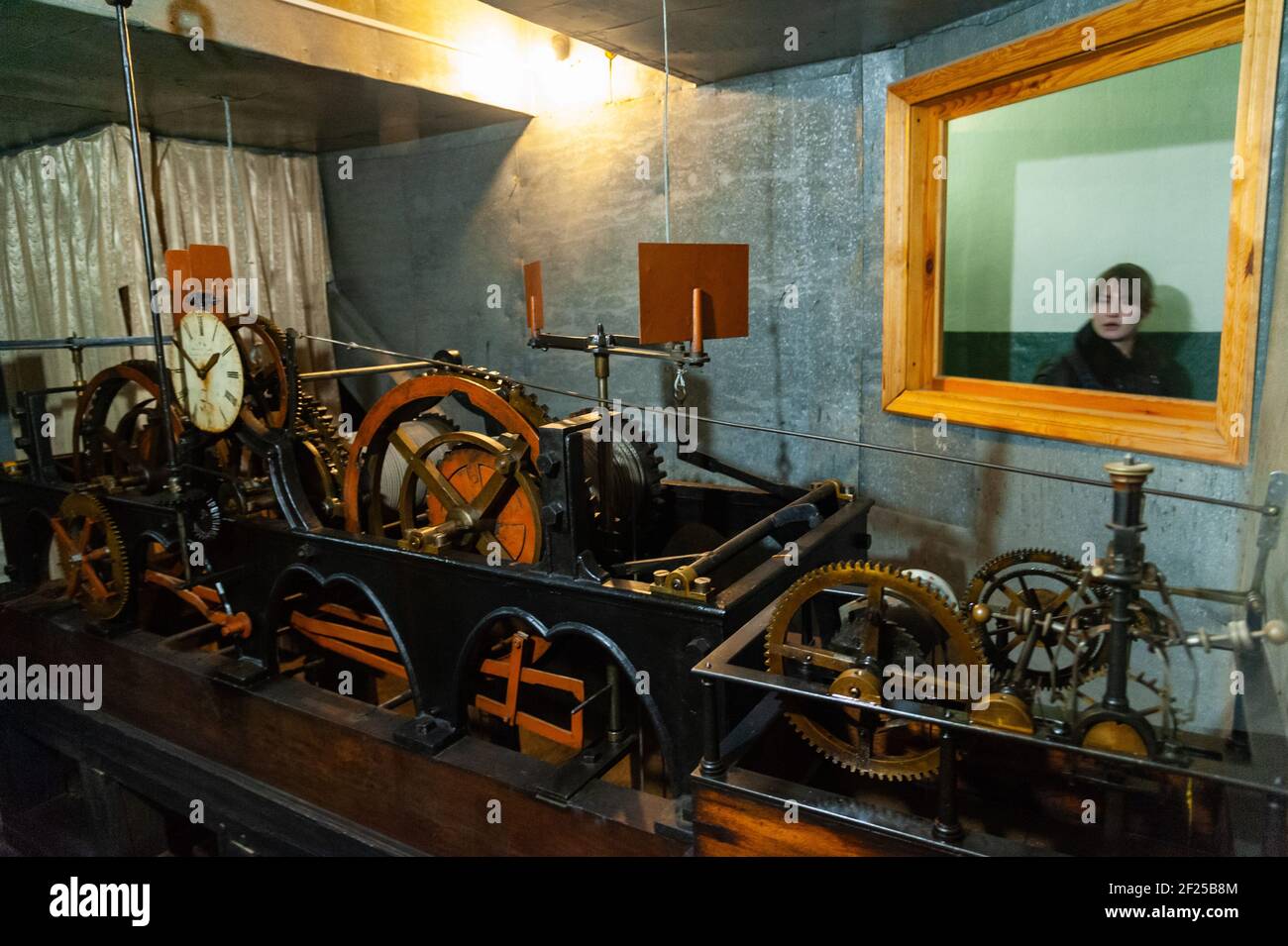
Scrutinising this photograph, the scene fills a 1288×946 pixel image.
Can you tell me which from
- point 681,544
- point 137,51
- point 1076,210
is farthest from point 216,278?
point 1076,210

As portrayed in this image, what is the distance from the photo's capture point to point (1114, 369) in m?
3.06

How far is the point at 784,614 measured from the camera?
209 cm

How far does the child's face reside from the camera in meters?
3.09

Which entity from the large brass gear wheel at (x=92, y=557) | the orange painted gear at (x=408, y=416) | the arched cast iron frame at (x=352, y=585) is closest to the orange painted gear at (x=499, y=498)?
the orange painted gear at (x=408, y=416)

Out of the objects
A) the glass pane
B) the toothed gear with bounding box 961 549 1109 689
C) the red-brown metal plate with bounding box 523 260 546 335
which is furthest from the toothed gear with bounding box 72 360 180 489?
the glass pane

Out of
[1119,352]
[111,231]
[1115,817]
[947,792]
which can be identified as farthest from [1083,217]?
[111,231]

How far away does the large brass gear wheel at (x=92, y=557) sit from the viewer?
11.5 ft

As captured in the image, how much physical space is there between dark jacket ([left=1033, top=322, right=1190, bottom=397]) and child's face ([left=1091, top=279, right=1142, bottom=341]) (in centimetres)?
3

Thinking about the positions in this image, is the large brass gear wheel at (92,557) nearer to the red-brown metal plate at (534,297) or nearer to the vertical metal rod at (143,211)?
the vertical metal rod at (143,211)

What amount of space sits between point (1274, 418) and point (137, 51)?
154 inches

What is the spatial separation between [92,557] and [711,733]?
2.90 m

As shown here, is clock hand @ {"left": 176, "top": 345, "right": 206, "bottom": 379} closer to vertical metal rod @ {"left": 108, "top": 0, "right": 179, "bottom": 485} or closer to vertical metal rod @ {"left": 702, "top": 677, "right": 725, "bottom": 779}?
vertical metal rod @ {"left": 108, "top": 0, "right": 179, "bottom": 485}

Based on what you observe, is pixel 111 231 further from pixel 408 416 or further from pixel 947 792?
pixel 947 792

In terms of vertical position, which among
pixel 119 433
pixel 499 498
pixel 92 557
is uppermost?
pixel 119 433
